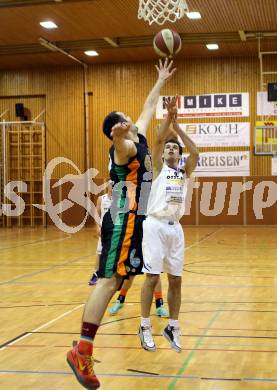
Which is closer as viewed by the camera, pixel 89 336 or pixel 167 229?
pixel 89 336

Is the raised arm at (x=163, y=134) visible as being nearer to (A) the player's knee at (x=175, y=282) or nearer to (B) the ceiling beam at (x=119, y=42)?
(A) the player's knee at (x=175, y=282)

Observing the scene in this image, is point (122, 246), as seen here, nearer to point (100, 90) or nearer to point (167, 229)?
point (167, 229)

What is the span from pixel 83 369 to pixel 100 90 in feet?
64.1

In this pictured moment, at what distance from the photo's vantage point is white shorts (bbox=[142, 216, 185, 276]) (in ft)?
19.1

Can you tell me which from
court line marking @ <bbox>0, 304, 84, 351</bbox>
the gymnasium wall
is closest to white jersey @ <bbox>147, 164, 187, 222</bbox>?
court line marking @ <bbox>0, 304, 84, 351</bbox>

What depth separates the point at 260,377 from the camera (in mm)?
4867

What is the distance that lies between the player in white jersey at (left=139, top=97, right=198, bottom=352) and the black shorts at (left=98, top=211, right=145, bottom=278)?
1106 mm

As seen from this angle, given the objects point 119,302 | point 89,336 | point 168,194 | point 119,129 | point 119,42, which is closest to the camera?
point 119,129

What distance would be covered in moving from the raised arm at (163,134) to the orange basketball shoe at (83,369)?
2.30 metres

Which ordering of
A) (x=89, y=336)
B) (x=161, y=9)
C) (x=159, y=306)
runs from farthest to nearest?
1. (x=161, y=9)
2. (x=159, y=306)
3. (x=89, y=336)

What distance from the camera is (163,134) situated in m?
5.97

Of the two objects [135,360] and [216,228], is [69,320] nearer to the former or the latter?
[135,360]

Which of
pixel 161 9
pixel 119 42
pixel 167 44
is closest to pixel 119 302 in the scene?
pixel 167 44

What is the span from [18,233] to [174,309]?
15.4 metres
